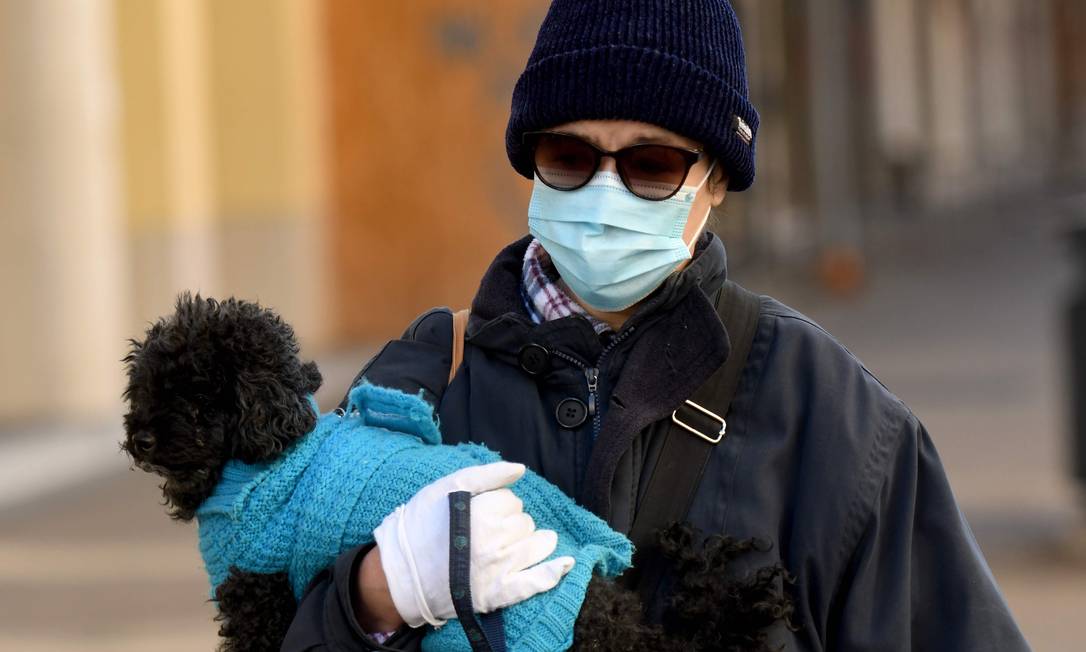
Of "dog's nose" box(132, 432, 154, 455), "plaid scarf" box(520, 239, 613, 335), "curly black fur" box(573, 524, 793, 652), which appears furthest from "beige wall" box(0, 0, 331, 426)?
"curly black fur" box(573, 524, 793, 652)

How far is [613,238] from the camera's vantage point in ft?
8.07

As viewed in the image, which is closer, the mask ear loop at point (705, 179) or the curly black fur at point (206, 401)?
the curly black fur at point (206, 401)

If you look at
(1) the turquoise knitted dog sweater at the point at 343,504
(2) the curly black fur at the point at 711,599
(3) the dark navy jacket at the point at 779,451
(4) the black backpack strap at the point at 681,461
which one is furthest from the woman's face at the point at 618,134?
(2) the curly black fur at the point at 711,599

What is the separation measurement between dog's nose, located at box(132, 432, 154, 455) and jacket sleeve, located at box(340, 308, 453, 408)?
37 centimetres

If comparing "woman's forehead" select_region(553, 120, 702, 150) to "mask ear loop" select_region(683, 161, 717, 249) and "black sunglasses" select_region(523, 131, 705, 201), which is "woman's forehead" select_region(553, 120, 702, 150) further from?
"mask ear loop" select_region(683, 161, 717, 249)

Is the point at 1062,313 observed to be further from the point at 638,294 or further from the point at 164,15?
the point at 164,15

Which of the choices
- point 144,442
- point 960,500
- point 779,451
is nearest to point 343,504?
point 144,442

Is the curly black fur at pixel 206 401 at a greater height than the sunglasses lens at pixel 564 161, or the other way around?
the sunglasses lens at pixel 564 161

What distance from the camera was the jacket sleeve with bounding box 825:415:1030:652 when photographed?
7.58 feet

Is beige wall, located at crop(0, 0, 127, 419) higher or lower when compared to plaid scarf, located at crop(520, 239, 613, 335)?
lower

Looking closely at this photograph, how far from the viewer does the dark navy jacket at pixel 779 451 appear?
7.53 feet

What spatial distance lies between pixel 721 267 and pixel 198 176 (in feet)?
33.8

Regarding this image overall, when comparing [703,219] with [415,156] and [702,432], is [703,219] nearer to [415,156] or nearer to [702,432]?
[702,432]

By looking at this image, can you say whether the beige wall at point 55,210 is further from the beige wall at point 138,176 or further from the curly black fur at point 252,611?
the curly black fur at point 252,611
